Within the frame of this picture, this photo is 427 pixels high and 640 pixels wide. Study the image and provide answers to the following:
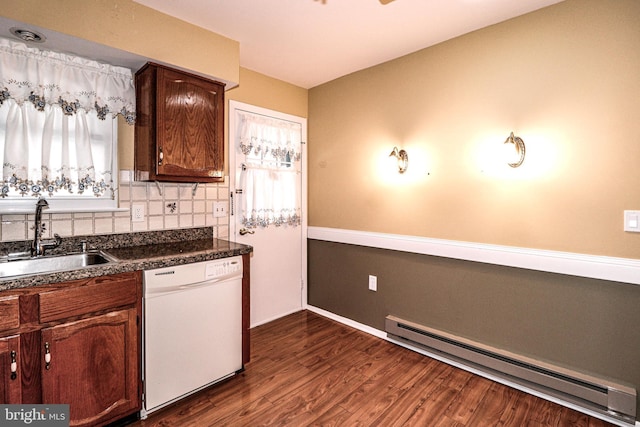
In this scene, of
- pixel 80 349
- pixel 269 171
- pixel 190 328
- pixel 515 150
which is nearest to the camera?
pixel 80 349

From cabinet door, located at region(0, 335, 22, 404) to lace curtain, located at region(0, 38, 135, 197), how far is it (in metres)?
0.91

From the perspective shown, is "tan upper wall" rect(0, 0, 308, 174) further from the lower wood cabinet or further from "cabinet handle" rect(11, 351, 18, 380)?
"cabinet handle" rect(11, 351, 18, 380)

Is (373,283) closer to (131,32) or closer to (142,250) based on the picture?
(142,250)

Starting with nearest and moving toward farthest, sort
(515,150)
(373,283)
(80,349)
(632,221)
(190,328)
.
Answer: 1. (80,349)
2. (632,221)
3. (190,328)
4. (515,150)
5. (373,283)

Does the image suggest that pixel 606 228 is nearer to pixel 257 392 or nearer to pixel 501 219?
pixel 501 219

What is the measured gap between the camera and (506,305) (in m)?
2.27

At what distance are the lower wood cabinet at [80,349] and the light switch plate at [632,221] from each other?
2765 millimetres

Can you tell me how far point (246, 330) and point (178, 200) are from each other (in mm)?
1162

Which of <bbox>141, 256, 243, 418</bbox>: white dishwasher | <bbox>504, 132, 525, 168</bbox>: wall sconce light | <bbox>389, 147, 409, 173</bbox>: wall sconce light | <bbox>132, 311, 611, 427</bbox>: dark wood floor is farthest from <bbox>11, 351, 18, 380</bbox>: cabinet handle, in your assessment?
<bbox>504, 132, 525, 168</bbox>: wall sconce light

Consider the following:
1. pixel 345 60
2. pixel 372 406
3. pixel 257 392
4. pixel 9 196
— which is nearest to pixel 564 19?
pixel 345 60

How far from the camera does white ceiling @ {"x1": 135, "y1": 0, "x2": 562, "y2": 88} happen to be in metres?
2.04

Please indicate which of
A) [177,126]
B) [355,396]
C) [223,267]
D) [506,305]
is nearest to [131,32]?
[177,126]

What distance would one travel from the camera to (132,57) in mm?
2078

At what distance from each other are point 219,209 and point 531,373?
2617mm
